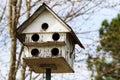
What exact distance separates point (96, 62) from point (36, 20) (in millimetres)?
1144

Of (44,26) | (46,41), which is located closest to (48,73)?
(46,41)

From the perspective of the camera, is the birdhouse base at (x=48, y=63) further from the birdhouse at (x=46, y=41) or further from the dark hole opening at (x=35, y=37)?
the dark hole opening at (x=35, y=37)

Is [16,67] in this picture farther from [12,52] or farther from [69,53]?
[69,53]

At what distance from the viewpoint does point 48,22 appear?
657 cm

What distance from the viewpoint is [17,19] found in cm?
682

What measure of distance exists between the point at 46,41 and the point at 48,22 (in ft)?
1.04

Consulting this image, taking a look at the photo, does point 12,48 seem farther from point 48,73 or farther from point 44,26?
point 48,73

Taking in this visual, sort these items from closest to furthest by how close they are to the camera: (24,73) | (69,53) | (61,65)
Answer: (61,65) → (69,53) → (24,73)

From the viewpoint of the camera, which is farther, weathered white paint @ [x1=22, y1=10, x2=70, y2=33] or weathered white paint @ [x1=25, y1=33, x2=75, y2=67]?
weathered white paint @ [x1=22, y1=10, x2=70, y2=33]

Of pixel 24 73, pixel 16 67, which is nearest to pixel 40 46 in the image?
pixel 16 67

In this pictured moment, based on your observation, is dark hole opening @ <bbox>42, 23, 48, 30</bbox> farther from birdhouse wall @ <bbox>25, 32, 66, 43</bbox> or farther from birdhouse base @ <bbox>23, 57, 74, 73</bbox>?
birdhouse base @ <bbox>23, 57, 74, 73</bbox>

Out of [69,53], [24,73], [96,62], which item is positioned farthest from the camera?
[24,73]

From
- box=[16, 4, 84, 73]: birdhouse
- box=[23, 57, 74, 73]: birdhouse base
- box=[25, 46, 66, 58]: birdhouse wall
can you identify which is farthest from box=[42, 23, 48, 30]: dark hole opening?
box=[23, 57, 74, 73]: birdhouse base

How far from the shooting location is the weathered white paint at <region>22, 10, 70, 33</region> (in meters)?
6.44
